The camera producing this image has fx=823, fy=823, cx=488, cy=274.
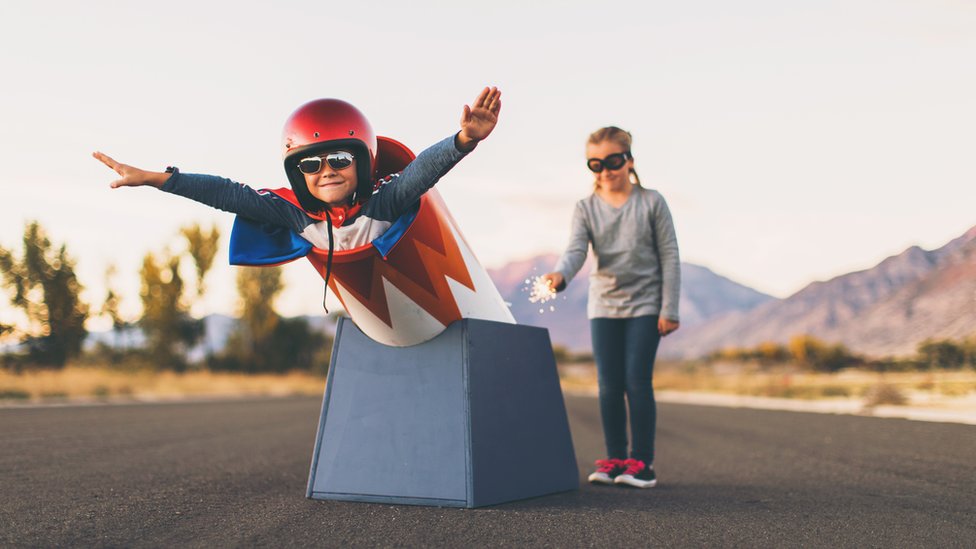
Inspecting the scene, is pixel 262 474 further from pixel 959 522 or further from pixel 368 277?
pixel 959 522

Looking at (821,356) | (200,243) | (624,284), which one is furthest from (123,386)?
(821,356)

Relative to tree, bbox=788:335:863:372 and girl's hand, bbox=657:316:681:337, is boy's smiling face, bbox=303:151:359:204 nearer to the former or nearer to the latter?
girl's hand, bbox=657:316:681:337

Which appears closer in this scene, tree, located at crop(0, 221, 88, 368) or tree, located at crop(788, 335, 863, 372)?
tree, located at crop(0, 221, 88, 368)

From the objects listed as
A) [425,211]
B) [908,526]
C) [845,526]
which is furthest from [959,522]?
[425,211]

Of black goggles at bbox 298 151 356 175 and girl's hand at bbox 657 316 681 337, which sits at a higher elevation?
black goggles at bbox 298 151 356 175

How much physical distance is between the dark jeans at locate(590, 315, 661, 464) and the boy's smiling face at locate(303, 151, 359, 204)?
2.00 m

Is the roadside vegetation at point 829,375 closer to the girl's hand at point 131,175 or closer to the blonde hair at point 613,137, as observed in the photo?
the blonde hair at point 613,137

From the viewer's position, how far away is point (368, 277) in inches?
143

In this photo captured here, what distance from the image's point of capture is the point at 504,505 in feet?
12.5

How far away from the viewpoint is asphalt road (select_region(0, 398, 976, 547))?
2.96 metres

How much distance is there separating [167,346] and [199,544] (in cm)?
3793

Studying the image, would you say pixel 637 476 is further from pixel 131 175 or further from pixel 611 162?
pixel 131 175

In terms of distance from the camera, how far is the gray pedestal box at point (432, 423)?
12.3ft

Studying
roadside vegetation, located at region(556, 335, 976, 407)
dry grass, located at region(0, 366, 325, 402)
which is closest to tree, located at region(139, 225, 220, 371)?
dry grass, located at region(0, 366, 325, 402)
